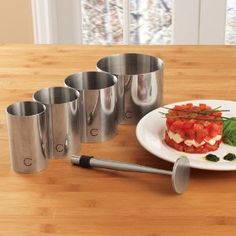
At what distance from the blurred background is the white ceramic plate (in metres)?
1.71

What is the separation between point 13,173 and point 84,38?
6.75 feet

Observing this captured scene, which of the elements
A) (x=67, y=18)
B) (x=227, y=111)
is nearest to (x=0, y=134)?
(x=227, y=111)

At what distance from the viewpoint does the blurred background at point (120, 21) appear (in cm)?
305

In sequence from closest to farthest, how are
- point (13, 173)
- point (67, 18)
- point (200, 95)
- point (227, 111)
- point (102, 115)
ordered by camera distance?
point (13, 173)
point (102, 115)
point (227, 111)
point (200, 95)
point (67, 18)

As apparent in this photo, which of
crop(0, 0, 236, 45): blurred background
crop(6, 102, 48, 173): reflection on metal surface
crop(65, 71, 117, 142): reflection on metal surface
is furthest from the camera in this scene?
crop(0, 0, 236, 45): blurred background

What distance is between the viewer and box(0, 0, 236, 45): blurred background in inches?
120

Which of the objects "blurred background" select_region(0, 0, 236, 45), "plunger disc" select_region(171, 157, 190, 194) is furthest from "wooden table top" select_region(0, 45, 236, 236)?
"blurred background" select_region(0, 0, 236, 45)

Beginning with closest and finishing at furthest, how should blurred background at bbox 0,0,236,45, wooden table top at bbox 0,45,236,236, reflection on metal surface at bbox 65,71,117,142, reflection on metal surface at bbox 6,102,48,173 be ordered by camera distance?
wooden table top at bbox 0,45,236,236 < reflection on metal surface at bbox 6,102,48,173 < reflection on metal surface at bbox 65,71,117,142 < blurred background at bbox 0,0,236,45

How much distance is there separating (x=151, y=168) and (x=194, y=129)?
0.11m

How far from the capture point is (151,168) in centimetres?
112

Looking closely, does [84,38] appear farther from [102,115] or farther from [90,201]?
[90,201]

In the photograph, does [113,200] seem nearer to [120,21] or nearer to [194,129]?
[194,129]

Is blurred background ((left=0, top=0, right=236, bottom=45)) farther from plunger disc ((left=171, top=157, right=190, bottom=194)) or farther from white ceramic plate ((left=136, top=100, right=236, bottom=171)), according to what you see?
plunger disc ((left=171, top=157, right=190, bottom=194))

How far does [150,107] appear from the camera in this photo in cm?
137
